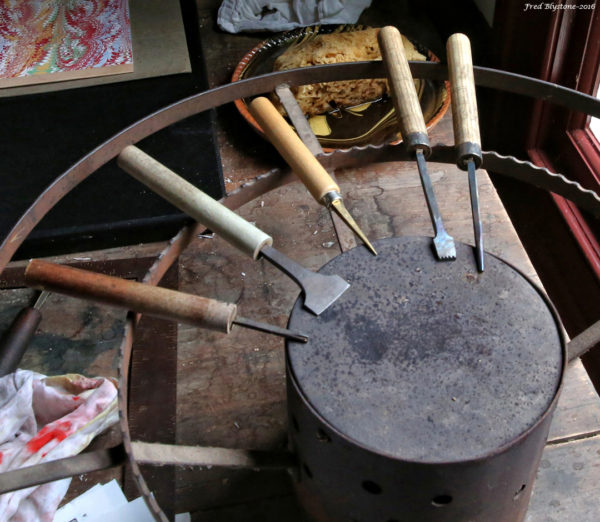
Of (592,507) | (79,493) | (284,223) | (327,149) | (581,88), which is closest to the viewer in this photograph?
(592,507)

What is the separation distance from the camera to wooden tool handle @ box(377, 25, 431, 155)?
60 centimetres

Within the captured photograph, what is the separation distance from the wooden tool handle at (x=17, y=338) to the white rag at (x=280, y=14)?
0.81 metres

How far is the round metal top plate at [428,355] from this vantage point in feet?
1.40

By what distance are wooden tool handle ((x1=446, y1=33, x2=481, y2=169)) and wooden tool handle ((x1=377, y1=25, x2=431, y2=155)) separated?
0.10ft

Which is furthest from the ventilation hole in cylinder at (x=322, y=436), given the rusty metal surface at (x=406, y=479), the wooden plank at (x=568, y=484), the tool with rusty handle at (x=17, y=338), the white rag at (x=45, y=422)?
the tool with rusty handle at (x=17, y=338)

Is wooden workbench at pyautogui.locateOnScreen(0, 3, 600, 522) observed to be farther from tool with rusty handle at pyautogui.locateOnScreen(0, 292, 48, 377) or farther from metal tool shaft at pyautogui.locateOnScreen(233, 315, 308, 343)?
metal tool shaft at pyautogui.locateOnScreen(233, 315, 308, 343)

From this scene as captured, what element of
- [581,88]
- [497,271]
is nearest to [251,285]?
[497,271]

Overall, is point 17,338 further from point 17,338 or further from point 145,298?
point 145,298

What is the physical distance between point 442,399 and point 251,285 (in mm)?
376

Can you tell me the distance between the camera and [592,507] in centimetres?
60

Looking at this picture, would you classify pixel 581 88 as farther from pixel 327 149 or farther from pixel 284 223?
pixel 284 223

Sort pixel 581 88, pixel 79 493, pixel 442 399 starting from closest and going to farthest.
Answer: pixel 442 399
pixel 79 493
pixel 581 88

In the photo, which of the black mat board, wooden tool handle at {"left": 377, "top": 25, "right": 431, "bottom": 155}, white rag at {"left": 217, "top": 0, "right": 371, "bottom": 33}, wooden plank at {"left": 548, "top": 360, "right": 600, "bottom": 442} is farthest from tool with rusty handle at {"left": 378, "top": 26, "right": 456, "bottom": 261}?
white rag at {"left": 217, "top": 0, "right": 371, "bottom": 33}

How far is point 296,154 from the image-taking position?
0.59m
